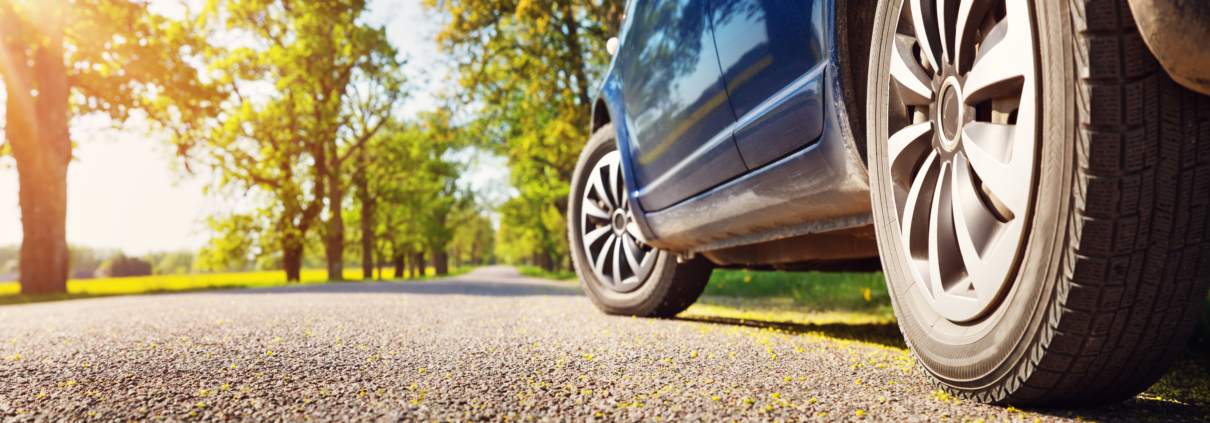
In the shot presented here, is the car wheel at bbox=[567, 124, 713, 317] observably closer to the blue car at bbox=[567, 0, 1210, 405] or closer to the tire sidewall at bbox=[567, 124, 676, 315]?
the tire sidewall at bbox=[567, 124, 676, 315]

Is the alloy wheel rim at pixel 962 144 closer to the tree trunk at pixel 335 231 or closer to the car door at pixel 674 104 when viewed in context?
the car door at pixel 674 104

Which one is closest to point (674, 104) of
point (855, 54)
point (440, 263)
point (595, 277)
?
point (855, 54)

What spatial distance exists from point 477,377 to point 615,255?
6.92 ft

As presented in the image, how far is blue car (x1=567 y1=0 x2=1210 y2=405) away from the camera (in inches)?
39.5

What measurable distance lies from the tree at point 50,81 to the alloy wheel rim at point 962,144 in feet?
45.2

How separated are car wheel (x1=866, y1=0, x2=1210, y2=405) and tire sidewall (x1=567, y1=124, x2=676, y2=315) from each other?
2.02 metres

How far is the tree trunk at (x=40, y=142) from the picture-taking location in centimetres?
1054

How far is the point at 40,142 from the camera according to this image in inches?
423

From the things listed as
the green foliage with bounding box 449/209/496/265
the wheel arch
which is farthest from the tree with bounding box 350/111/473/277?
the green foliage with bounding box 449/209/496/265

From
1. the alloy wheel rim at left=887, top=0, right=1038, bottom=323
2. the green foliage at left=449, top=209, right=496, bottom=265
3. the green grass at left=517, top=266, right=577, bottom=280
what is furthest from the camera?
the green foliage at left=449, top=209, right=496, bottom=265

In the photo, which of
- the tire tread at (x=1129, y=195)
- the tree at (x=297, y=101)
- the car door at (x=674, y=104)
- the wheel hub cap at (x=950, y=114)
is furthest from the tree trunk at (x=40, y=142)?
the tire tread at (x=1129, y=195)

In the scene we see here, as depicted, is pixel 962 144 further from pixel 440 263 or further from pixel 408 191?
pixel 440 263

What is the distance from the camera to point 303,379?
172 cm

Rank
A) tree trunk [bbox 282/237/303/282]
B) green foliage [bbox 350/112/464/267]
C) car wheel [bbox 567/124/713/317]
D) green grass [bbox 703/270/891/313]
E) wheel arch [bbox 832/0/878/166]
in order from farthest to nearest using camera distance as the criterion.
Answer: green foliage [bbox 350/112/464/267], tree trunk [bbox 282/237/303/282], green grass [bbox 703/270/891/313], car wheel [bbox 567/124/713/317], wheel arch [bbox 832/0/878/166]
